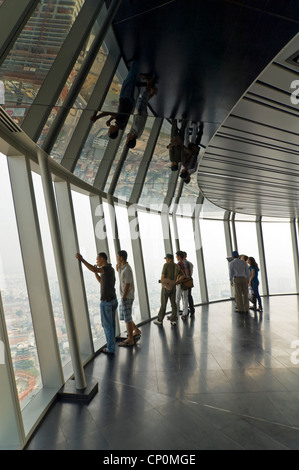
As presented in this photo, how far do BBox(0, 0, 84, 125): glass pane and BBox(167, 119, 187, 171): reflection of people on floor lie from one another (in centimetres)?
204

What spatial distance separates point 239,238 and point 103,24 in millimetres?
11030

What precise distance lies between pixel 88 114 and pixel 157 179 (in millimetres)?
4491

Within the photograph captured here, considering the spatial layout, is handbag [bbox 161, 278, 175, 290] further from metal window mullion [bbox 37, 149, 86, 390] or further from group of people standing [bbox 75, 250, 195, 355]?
metal window mullion [bbox 37, 149, 86, 390]

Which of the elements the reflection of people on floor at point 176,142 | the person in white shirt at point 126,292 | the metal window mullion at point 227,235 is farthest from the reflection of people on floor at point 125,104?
the metal window mullion at point 227,235

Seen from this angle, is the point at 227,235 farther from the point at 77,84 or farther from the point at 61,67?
the point at 61,67

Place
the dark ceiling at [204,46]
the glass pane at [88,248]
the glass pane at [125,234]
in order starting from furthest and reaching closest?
1. the glass pane at [125,234]
2. the glass pane at [88,248]
3. the dark ceiling at [204,46]

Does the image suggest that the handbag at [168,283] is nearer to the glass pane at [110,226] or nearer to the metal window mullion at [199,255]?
the glass pane at [110,226]

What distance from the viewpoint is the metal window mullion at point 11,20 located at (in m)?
2.66

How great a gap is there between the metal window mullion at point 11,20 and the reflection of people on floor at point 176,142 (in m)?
2.53

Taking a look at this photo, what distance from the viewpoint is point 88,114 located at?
395cm

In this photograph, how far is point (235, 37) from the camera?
3555mm

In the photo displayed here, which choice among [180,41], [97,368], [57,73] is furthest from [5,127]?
[97,368]

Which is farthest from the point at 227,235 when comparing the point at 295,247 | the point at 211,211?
the point at 295,247

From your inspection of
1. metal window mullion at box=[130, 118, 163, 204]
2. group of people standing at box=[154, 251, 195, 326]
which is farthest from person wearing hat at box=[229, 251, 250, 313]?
metal window mullion at box=[130, 118, 163, 204]
